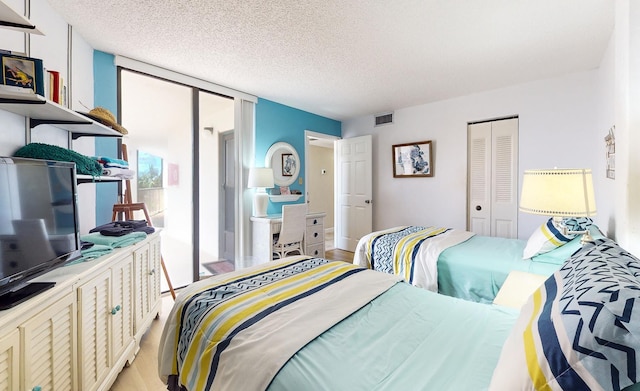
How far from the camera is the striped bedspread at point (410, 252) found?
2412 mm

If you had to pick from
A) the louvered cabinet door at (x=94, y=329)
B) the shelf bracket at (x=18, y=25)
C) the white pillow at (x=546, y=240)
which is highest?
the shelf bracket at (x=18, y=25)

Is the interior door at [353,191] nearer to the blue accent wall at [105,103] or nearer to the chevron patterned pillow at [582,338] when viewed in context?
the blue accent wall at [105,103]

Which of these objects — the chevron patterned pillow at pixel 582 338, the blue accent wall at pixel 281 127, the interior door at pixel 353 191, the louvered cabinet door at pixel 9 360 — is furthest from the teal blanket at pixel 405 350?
the interior door at pixel 353 191

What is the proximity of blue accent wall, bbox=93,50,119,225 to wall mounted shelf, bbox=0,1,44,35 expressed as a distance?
155 centimetres

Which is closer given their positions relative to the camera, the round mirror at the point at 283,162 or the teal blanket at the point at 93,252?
the teal blanket at the point at 93,252

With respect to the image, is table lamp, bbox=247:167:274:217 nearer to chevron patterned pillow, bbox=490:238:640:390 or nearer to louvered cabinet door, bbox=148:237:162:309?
louvered cabinet door, bbox=148:237:162:309

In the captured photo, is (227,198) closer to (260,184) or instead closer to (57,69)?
(260,184)

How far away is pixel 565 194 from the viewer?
1.80 meters

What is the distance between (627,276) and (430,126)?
12.6 feet

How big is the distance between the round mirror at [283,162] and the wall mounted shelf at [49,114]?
2.10m

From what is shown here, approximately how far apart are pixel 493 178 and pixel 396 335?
3391 millimetres

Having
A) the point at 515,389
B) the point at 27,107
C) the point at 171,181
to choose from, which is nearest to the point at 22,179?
the point at 27,107

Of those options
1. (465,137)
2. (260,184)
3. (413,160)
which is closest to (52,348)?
(260,184)

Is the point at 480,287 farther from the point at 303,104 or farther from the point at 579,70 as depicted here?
the point at 303,104
